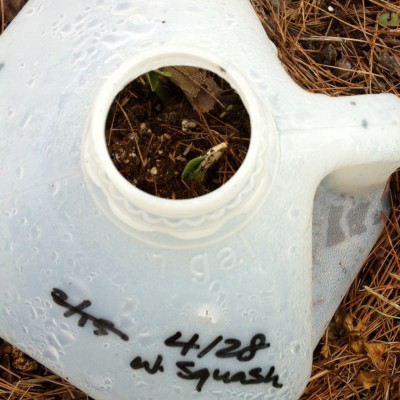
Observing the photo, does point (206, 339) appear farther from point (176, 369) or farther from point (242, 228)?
point (242, 228)

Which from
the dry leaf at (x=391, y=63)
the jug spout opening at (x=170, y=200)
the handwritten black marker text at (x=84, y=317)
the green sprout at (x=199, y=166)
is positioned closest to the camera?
the jug spout opening at (x=170, y=200)

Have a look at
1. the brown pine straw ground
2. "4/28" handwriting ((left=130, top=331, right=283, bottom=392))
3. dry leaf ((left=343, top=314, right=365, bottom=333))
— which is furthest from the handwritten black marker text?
dry leaf ((left=343, top=314, right=365, bottom=333))

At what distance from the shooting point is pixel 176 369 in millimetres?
831

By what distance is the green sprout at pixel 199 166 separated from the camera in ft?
3.06

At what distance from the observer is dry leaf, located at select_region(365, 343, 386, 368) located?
125cm

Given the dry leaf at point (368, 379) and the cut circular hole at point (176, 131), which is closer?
the cut circular hole at point (176, 131)

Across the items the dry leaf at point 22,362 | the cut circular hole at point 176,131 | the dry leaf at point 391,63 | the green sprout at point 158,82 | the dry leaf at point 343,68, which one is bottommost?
the dry leaf at point 391,63

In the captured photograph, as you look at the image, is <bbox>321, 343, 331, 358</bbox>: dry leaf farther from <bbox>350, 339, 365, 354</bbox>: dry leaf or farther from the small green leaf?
the small green leaf

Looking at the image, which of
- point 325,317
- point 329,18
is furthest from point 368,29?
point 325,317

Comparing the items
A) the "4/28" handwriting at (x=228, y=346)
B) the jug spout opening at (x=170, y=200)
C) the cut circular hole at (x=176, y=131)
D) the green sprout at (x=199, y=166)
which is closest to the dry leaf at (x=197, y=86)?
the cut circular hole at (x=176, y=131)

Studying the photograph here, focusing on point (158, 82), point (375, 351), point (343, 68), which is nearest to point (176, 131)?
point (158, 82)

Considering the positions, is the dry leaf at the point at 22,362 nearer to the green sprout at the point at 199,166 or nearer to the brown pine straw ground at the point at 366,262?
the brown pine straw ground at the point at 366,262

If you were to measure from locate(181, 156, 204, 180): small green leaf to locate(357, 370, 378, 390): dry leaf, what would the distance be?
1.88 ft

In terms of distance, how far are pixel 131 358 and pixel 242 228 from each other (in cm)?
24
